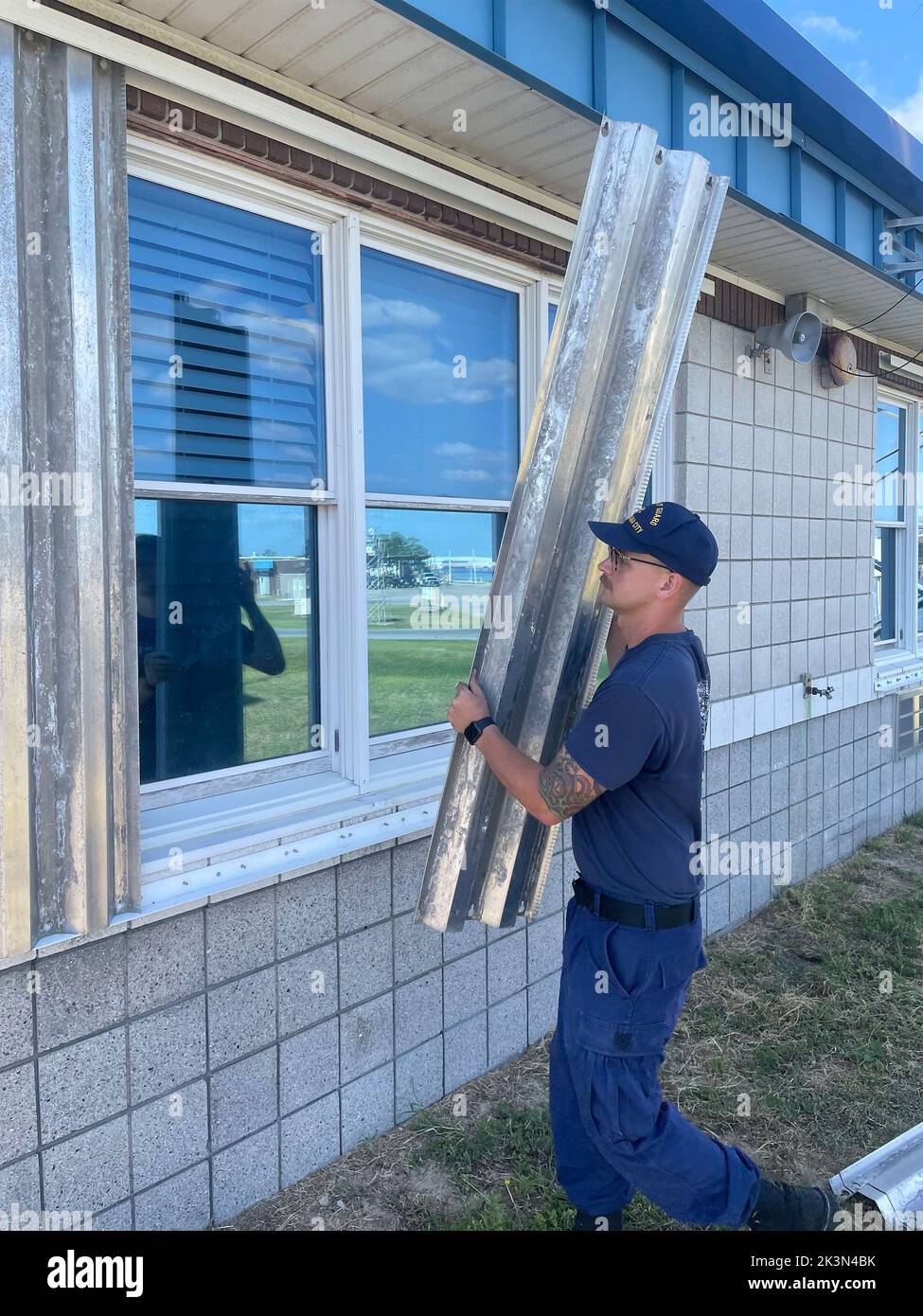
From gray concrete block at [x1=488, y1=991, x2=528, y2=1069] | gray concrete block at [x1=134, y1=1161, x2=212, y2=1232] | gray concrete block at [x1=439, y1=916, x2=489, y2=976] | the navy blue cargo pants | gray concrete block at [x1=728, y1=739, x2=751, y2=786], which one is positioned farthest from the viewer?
gray concrete block at [x1=728, y1=739, x2=751, y2=786]

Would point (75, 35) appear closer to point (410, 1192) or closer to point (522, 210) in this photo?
point (522, 210)

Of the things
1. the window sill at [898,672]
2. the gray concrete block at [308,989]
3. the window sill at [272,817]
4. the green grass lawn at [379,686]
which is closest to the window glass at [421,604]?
the green grass lawn at [379,686]

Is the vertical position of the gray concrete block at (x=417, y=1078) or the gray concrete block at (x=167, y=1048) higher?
the gray concrete block at (x=167, y=1048)

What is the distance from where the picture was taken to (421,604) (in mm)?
3854

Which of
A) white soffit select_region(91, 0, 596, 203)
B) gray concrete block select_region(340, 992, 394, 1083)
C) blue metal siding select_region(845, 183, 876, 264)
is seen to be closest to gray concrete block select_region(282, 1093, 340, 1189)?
gray concrete block select_region(340, 992, 394, 1083)

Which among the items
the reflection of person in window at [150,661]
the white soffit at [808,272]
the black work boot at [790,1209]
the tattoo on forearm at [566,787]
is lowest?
the black work boot at [790,1209]

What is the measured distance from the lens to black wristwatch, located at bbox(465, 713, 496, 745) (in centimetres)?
259

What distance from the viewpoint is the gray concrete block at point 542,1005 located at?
4.19 metres

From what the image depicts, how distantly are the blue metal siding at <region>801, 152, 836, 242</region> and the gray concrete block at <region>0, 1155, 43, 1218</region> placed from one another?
4.90m

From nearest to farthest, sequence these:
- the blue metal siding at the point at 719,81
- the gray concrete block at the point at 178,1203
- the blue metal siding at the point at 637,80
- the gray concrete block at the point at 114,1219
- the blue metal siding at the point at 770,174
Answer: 1. the gray concrete block at the point at 114,1219
2. the gray concrete block at the point at 178,1203
3. the blue metal siding at the point at 719,81
4. the blue metal siding at the point at 637,80
5. the blue metal siding at the point at 770,174

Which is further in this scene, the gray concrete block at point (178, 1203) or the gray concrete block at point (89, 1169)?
the gray concrete block at point (178, 1203)

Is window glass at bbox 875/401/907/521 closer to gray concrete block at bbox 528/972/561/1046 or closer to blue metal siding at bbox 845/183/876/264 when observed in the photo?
blue metal siding at bbox 845/183/876/264

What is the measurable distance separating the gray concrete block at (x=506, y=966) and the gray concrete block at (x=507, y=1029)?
5 centimetres

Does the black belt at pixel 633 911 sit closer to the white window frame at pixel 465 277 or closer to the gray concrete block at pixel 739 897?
the white window frame at pixel 465 277
